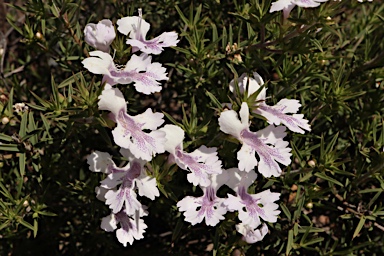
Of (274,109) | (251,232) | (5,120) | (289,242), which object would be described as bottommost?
(289,242)

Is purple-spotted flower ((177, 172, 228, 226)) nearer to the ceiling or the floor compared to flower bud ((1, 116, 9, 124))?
nearer to the floor

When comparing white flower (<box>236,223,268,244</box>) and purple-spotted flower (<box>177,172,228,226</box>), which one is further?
white flower (<box>236,223,268,244</box>)

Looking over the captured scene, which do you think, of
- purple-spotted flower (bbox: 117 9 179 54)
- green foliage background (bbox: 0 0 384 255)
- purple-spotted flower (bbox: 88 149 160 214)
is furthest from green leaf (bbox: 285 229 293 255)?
purple-spotted flower (bbox: 117 9 179 54)

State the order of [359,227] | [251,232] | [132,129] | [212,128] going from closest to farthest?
1. [132,129]
2. [251,232]
3. [212,128]
4. [359,227]

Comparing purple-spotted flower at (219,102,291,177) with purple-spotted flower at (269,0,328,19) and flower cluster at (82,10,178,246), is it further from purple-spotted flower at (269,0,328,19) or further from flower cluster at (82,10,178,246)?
purple-spotted flower at (269,0,328,19)

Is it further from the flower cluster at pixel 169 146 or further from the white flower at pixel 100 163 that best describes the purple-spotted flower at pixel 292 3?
the white flower at pixel 100 163

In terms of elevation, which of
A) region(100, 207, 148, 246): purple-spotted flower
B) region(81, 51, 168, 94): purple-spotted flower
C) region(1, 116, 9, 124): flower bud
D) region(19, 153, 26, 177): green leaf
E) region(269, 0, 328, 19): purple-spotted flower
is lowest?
region(100, 207, 148, 246): purple-spotted flower

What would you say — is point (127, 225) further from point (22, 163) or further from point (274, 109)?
point (274, 109)

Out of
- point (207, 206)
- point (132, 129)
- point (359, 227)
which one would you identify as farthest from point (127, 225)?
point (359, 227)

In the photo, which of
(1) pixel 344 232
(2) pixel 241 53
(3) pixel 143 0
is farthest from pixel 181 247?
(3) pixel 143 0
